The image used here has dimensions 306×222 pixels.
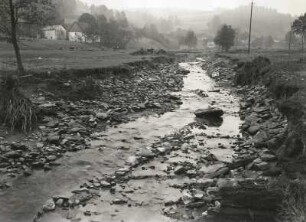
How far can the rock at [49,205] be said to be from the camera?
1293cm

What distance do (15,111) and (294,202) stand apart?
51.5 feet

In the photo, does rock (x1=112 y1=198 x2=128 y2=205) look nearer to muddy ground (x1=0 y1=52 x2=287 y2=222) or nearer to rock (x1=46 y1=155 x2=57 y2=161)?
muddy ground (x1=0 y1=52 x2=287 y2=222)

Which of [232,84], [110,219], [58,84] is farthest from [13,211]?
[232,84]

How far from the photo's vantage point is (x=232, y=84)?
1713 inches

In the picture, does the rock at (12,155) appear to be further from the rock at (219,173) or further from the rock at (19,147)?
the rock at (219,173)

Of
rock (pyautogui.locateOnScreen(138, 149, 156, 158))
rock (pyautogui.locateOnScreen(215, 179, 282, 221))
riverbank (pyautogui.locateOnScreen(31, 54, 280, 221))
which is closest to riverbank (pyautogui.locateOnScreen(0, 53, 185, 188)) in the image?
rock (pyautogui.locateOnScreen(138, 149, 156, 158))

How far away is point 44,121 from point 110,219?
11658 mm

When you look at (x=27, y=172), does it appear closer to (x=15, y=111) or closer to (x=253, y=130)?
(x=15, y=111)

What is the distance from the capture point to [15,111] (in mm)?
21453

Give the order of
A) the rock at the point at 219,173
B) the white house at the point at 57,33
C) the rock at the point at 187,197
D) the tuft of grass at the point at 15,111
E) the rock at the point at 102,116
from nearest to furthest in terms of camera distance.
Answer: the rock at the point at 187,197, the rock at the point at 219,173, the tuft of grass at the point at 15,111, the rock at the point at 102,116, the white house at the point at 57,33

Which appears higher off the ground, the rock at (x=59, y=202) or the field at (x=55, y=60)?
the field at (x=55, y=60)

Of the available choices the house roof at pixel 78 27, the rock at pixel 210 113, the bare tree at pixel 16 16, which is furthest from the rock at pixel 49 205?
the house roof at pixel 78 27

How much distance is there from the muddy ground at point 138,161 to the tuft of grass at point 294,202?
369 mm

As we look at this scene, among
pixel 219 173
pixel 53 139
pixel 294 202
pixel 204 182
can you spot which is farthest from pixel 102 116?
pixel 294 202
